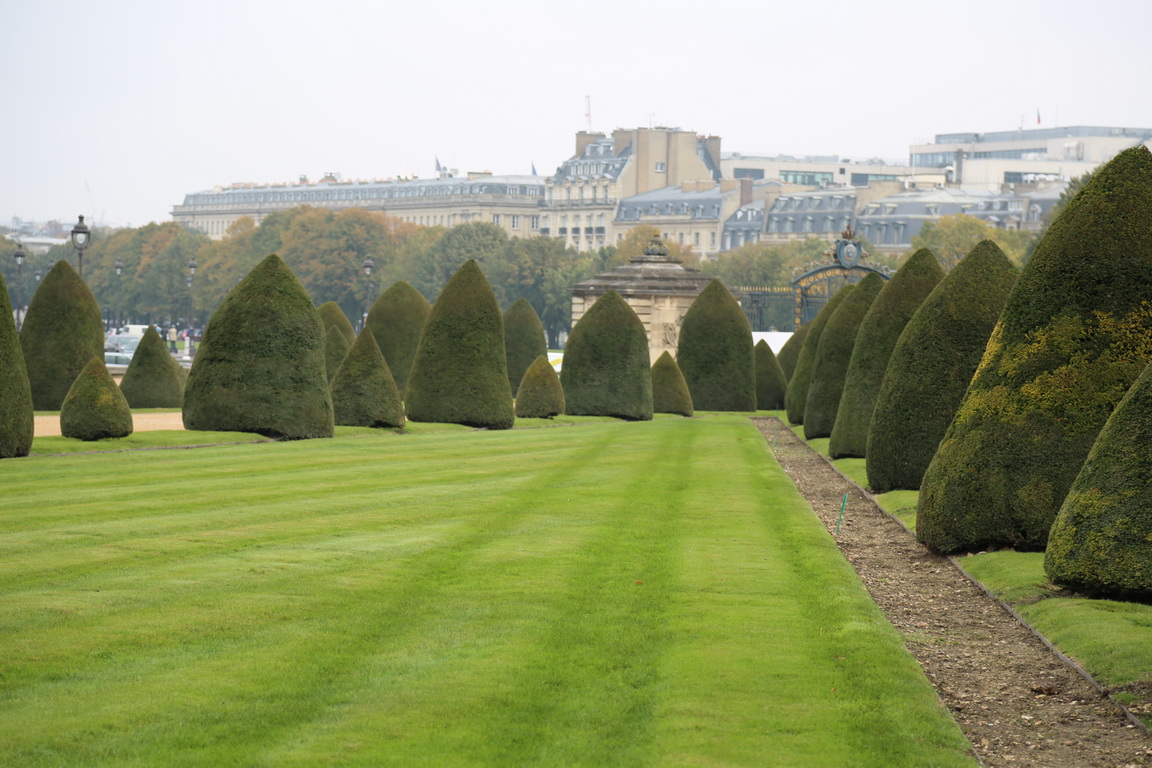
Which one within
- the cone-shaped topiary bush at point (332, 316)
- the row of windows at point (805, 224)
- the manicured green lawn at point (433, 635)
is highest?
the row of windows at point (805, 224)

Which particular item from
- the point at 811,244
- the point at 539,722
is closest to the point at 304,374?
the point at 539,722

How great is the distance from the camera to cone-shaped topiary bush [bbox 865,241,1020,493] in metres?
18.0

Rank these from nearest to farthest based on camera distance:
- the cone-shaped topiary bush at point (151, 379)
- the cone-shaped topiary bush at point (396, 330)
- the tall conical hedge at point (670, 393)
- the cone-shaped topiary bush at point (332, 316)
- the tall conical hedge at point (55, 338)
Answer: the tall conical hedge at point (55, 338)
the cone-shaped topiary bush at point (151, 379)
the cone-shaped topiary bush at point (332, 316)
the cone-shaped topiary bush at point (396, 330)
the tall conical hedge at point (670, 393)

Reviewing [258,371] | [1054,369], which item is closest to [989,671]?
[1054,369]

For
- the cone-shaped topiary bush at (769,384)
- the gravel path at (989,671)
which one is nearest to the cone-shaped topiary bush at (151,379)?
the cone-shaped topiary bush at (769,384)

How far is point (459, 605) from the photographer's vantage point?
34.0 feet

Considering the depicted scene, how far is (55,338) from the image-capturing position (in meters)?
32.0

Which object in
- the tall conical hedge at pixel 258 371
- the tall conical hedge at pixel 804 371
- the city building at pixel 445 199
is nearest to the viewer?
the tall conical hedge at pixel 258 371

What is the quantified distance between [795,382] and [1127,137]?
5843 inches

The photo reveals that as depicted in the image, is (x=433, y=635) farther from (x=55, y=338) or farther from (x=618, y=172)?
(x=618, y=172)

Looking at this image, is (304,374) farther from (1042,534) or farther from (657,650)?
(657,650)

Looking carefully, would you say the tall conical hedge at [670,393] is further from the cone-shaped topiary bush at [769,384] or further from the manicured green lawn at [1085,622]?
the manicured green lawn at [1085,622]

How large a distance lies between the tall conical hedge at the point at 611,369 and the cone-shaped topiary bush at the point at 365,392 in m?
9.23

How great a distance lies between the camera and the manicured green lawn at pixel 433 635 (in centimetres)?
727
